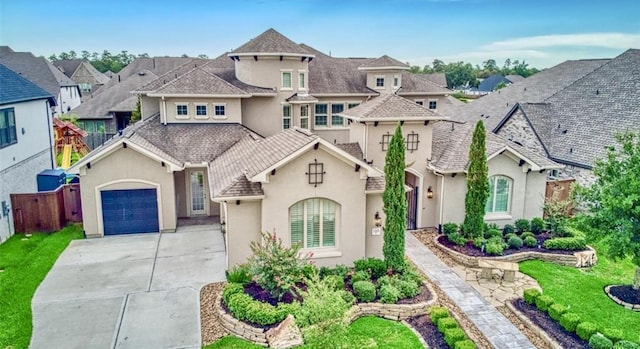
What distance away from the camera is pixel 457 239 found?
16312 mm

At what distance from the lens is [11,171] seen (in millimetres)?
17969

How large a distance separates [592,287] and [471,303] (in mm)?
4213

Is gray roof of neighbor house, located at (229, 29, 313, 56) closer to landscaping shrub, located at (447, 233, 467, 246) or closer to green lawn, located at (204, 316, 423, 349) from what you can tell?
landscaping shrub, located at (447, 233, 467, 246)

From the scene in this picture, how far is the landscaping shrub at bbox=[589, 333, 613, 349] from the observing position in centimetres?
958

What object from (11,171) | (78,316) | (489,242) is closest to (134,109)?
(11,171)

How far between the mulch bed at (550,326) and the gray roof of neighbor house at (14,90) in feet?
65.2

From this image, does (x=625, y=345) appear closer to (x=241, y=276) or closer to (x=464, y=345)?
(x=464, y=345)

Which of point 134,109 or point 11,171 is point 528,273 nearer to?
point 11,171

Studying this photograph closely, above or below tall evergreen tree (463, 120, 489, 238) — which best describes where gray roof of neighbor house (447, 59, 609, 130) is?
above

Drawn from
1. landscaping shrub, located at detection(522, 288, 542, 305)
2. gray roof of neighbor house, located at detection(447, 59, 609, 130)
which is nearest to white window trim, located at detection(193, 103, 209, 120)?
landscaping shrub, located at detection(522, 288, 542, 305)

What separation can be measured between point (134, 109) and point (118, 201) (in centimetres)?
1672

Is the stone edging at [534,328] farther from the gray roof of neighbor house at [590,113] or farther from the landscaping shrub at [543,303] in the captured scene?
the gray roof of neighbor house at [590,113]

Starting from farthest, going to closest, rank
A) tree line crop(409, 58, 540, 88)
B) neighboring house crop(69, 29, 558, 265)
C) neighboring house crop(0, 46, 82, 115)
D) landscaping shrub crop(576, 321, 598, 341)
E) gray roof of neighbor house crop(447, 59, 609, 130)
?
tree line crop(409, 58, 540, 88)
neighboring house crop(0, 46, 82, 115)
gray roof of neighbor house crop(447, 59, 609, 130)
neighboring house crop(69, 29, 558, 265)
landscaping shrub crop(576, 321, 598, 341)

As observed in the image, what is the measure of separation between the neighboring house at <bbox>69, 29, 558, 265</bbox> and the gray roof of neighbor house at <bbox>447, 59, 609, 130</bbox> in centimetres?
1156
